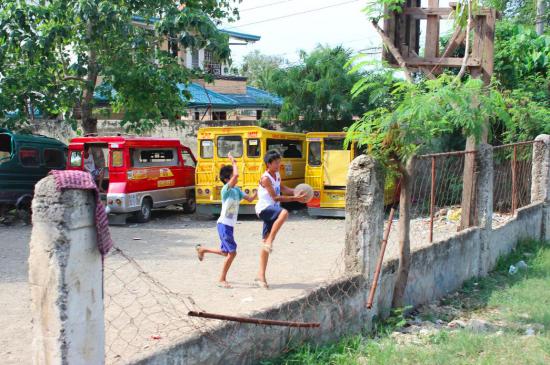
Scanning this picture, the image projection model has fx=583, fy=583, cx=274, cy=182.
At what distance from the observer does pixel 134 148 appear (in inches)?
509

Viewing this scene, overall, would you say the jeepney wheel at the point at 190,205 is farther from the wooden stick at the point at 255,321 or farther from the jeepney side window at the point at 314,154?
the wooden stick at the point at 255,321

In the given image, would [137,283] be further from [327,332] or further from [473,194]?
[473,194]

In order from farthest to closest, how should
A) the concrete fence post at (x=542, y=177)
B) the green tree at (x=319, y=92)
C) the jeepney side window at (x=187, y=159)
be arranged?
the green tree at (x=319, y=92) < the jeepney side window at (x=187, y=159) < the concrete fence post at (x=542, y=177)

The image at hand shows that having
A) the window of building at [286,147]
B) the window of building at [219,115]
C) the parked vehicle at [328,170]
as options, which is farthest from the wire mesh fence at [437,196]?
the window of building at [219,115]

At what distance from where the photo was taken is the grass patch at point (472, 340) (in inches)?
190

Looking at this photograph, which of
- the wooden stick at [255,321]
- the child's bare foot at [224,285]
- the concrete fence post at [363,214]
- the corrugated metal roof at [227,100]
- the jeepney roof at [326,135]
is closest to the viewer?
the wooden stick at [255,321]

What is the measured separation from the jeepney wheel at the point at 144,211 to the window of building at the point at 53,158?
8.41 ft

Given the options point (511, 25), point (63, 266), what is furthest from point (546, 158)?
point (63, 266)

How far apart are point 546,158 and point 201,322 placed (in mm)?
9423

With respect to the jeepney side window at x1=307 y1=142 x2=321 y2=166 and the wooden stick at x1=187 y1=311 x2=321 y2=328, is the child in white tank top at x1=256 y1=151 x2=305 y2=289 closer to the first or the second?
the wooden stick at x1=187 y1=311 x2=321 y2=328

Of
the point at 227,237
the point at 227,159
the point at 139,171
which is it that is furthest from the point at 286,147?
the point at 227,237

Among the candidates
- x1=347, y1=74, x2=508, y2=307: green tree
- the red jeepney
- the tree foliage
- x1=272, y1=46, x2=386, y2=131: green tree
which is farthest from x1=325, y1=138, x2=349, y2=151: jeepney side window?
the tree foliage

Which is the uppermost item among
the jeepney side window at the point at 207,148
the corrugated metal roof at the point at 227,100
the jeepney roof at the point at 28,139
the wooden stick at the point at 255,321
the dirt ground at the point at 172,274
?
the corrugated metal roof at the point at 227,100

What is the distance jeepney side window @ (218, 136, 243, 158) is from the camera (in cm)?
1391
